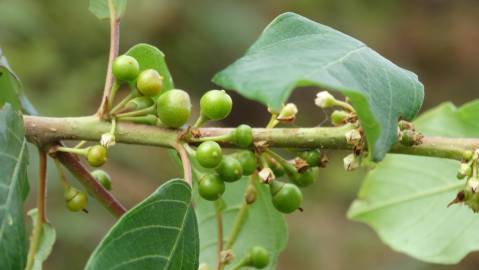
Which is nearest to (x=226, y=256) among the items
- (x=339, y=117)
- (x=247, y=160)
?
(x=247, y=160)

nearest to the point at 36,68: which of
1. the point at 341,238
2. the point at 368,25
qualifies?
the point at 341,238

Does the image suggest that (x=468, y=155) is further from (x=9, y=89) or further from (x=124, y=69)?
(x=9, y=89)

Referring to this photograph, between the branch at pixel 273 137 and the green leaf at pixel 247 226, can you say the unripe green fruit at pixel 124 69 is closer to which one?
the branch at pixel 273 137

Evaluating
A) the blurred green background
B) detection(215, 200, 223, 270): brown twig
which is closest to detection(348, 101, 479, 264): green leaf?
detection(215, 200, 223, 270): brown twig

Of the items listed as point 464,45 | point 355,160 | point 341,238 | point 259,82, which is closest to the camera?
point 259,82

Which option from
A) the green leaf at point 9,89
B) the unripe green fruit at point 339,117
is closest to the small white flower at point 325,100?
the unripe green fruit at point 339,117

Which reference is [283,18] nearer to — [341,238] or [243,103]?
[341,238]
